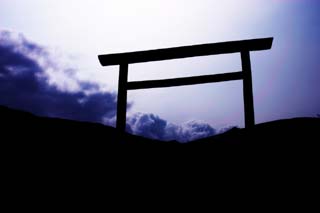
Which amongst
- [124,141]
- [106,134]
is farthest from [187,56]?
[106,134]

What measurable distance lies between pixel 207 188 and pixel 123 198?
0.87 meters

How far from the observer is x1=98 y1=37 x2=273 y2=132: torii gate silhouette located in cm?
310

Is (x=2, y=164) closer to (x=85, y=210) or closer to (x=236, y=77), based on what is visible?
(x=85, y=210)

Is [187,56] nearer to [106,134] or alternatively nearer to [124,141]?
[124,141]

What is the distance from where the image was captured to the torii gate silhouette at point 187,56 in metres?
3.10

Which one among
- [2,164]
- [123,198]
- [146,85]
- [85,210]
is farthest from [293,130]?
[2,164]

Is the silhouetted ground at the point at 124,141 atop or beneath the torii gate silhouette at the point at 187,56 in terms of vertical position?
beneath

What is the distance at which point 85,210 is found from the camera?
2297mm

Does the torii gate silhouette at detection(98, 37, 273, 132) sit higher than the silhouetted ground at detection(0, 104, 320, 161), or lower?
higher

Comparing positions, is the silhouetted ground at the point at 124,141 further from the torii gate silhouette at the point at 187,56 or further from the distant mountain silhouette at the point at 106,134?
the torii gate silhouette at the point at 187,56

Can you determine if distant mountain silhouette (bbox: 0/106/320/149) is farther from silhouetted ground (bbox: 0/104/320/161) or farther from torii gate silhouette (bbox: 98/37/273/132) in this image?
torii gate silhouette (bbox: 98/37/273/132)

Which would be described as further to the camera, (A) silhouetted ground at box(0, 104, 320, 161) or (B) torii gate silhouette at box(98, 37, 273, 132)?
(B) torii gate silhouette at box(98, 37, 273, 132)

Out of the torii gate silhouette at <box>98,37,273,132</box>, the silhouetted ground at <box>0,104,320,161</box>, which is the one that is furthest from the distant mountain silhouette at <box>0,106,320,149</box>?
the torii gate silhouette at <box>98,37,273,132</box>

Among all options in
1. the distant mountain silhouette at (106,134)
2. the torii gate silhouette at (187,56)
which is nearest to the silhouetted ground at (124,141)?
the distant mountain silhouette at (106,134)
